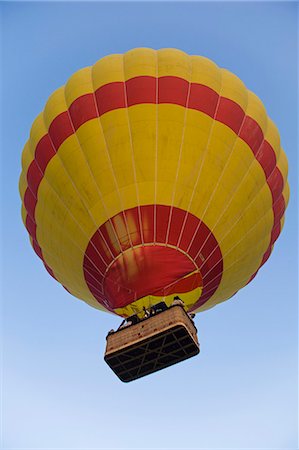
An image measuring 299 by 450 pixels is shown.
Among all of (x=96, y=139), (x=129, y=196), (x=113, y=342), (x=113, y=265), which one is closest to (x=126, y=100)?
(x=96, y=139)

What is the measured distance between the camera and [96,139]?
37.1 ft

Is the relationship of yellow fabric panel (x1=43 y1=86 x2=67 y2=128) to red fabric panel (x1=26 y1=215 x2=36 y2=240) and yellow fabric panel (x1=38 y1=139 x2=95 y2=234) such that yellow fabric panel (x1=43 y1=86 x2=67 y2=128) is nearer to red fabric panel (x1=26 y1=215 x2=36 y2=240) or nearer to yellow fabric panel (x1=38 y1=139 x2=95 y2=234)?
yellow fabric panel (x1=38 y1=139 x2=95 y2=234)

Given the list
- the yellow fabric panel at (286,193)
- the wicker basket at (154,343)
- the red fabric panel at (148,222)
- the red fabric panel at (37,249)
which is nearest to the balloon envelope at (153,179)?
the red fabric panel at (148,222)

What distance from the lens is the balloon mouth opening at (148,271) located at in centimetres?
1068

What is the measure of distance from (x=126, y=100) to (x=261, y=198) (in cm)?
286

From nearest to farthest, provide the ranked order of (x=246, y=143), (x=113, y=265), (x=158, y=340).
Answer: (x=158, y=340), (x=113, y=265), (x=246, y=143)

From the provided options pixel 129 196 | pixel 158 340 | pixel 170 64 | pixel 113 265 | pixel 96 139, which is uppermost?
pixel 170 64

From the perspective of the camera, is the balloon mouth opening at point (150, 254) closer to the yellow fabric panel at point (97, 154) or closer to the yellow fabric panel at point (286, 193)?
the yellow fabric panel at point (97, 154)

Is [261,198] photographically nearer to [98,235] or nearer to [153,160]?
[153,160]

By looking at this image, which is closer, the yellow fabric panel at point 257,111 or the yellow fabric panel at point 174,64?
the yellow fabric panel at point 174,64

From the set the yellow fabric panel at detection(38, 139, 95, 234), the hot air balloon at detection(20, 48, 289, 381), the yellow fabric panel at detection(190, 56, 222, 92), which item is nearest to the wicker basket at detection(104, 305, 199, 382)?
the hot air balloon at detection(20, 48, 289, 381)

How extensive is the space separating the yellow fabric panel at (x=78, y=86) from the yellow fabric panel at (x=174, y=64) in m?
1.28

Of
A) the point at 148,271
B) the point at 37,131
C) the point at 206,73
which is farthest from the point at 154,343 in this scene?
the point at 206,73

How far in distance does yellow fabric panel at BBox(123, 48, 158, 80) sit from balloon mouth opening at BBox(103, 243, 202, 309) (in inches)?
121
